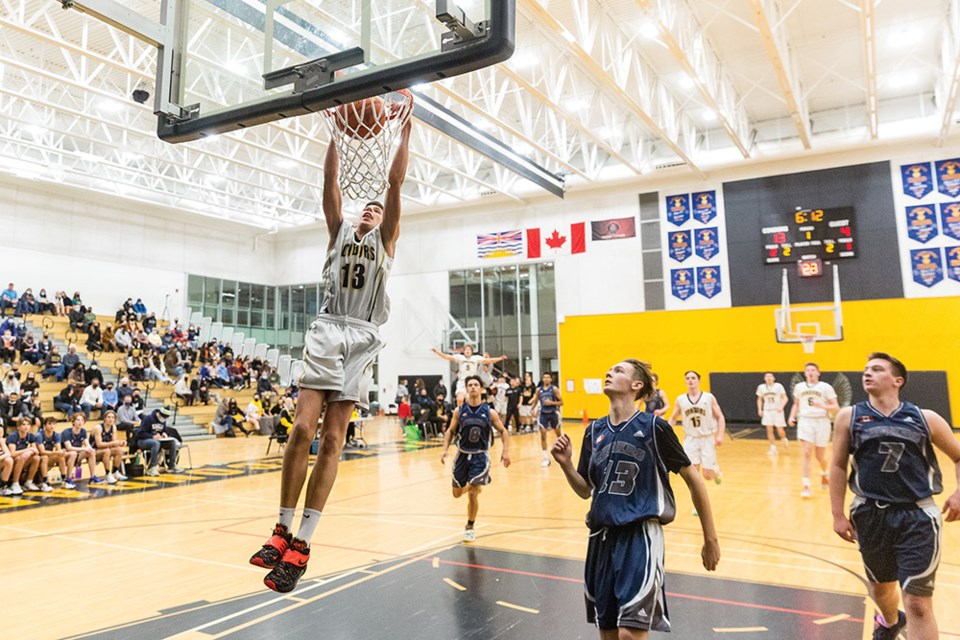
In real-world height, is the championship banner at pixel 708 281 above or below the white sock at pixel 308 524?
above

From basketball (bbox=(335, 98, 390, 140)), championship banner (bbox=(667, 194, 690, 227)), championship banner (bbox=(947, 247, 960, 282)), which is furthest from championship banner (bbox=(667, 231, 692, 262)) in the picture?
basketball (bbox=(335, 98, 390, 140))

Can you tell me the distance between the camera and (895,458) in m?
3.49

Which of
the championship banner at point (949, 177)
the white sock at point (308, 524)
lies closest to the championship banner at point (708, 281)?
the championship banner at point (949, 177)

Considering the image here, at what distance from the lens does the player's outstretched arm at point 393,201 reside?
325 centimetres

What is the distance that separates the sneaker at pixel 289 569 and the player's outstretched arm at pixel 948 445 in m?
3.21

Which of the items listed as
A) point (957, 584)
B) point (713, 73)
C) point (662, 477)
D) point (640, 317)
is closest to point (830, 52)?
point (713, 73)

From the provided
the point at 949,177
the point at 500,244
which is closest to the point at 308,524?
the point at 949,177

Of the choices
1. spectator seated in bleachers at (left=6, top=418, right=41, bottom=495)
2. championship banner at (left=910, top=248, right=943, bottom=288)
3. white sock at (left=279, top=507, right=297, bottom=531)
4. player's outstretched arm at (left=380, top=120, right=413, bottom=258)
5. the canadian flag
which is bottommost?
spectator seated in bleachers at (left=6, top=418, right=41, bottom=495)

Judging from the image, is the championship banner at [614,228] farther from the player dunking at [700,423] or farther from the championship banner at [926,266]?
the player dunking at [700,423]

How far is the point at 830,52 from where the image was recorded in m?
16.2

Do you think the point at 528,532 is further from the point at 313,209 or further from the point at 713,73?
the point at 313,209

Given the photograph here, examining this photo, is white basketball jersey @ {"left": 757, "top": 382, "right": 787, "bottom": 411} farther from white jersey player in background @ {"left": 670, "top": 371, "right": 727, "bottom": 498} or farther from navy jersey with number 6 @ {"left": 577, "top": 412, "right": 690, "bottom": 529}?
navy jersey with number 6 @ {"left": 577, "top": 412, "right": 690, "bottom": 529}

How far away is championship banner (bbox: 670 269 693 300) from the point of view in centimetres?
2097

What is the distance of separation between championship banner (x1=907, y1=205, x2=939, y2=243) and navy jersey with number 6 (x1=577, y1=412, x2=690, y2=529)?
62.2 feet
